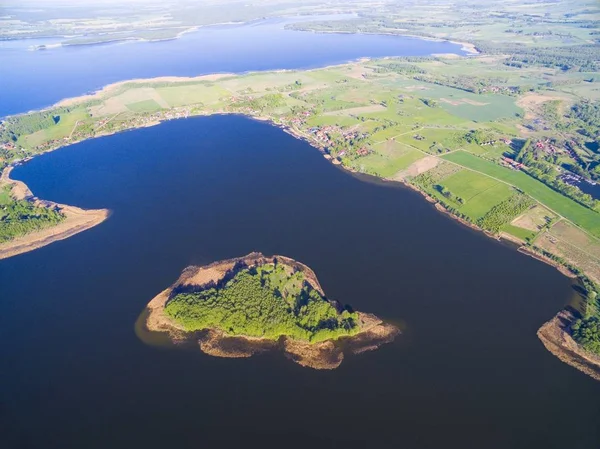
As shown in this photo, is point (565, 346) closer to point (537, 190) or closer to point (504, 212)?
point (504, 212)

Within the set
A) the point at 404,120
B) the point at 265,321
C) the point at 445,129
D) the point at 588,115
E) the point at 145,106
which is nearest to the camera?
the point at 265,321

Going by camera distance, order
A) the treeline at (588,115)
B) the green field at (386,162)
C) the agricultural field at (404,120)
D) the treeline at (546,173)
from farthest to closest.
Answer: the treeline at (588,115) < the green field at (386,162) < the agricultural field at (404,120) < the treeline at (546,173)

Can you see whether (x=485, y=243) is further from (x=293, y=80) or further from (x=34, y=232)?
(x=293, y=80)

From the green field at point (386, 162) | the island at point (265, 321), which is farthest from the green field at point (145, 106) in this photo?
the island at point (265, 321)

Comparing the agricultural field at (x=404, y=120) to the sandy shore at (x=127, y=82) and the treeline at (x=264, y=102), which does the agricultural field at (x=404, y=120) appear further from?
the sandy shore at (x=127, y=82)

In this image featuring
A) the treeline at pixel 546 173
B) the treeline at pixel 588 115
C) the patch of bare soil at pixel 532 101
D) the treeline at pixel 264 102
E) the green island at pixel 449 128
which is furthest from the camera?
the treeline at pixel 264 102

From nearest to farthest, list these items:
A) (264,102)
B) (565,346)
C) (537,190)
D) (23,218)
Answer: (565,346) → (23,218) → (537,190) → (264,102)

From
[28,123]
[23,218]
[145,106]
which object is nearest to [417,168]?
[23,218]

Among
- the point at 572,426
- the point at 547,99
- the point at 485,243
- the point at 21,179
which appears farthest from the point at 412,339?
the point at 547,99

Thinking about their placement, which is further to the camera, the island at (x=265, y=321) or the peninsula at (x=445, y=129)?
the peninsula at (x=445, y=129)
